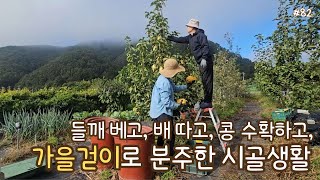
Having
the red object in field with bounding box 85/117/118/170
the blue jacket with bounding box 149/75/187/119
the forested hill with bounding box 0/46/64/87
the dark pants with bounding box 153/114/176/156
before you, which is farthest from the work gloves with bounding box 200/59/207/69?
the forested hill with bounding box 0/46/64/87

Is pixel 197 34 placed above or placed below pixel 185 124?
above

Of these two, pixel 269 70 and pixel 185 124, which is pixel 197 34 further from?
pixel 269 70

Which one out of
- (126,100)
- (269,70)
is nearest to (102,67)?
(126,100)

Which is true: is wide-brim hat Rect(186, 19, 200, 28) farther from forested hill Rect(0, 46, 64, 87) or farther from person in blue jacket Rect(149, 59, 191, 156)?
forested hill Rect(0, 46, 64, 87)

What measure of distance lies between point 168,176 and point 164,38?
248 centimetres

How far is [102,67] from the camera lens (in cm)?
3331

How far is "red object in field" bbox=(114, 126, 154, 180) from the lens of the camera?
4.23m

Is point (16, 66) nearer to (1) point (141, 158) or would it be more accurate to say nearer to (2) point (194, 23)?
(2) point (194, 23)

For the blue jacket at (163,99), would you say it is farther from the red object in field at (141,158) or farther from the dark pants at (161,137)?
the red object in field at (141,158)

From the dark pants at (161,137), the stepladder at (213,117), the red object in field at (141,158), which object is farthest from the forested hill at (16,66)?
the red object in field at (141,158)

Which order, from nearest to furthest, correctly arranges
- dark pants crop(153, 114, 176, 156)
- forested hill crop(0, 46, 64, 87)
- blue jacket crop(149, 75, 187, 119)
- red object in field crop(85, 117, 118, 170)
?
blue jacket crop(149, 75, 187, 119), dark pants crop(153, 114, 176, 156), red object in field crop(85, 117, 118, 170), forested hill crop(0, 46, 64, 87)

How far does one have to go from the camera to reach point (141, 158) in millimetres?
4309

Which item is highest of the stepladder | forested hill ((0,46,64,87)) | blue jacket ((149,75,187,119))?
forested hill ((0,46,64,87))

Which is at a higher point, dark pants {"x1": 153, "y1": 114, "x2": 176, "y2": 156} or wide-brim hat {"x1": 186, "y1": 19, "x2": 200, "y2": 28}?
wide-brim hat {"x1": 186, "y1": 19, "x2": 200, "y2": 28}
